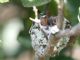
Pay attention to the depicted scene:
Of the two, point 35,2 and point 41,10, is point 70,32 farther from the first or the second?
point 41,10

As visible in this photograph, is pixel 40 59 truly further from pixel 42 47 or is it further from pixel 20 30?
pixel 20 30

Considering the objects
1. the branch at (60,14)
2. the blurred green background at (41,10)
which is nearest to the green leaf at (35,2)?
the blurred green background at (41,10)

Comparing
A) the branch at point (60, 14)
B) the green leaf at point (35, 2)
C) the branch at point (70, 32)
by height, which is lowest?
the branch at point (70, 32)

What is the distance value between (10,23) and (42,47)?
1.53 feet

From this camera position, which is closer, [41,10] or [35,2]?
[35,2]

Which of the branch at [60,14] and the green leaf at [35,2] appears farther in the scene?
the green leaf at [35,2]

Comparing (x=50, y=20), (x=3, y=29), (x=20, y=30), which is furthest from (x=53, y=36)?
(x=3, y=29)

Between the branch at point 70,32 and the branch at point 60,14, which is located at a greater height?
the branch at point 60,14

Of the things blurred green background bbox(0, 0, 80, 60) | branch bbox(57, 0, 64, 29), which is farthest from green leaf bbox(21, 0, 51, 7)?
branch bbox(57, 0, 64, 29)

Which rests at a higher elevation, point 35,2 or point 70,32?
A: point 35,2

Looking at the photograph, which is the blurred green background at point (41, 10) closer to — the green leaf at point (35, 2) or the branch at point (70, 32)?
the green leaf at point (35, 2)

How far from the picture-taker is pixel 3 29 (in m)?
1.70

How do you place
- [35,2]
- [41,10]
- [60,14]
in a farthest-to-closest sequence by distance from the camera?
[41,10] < [35,2] < [60,14]

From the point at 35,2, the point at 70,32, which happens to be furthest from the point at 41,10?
the point at 70,32
